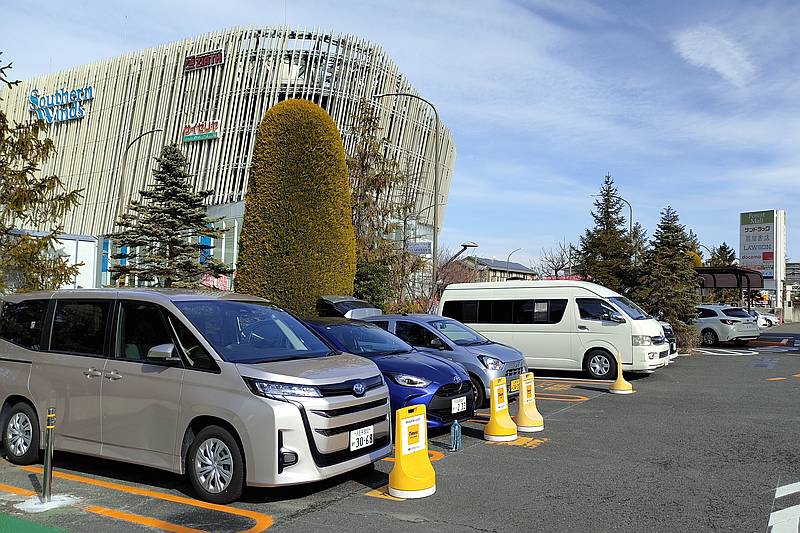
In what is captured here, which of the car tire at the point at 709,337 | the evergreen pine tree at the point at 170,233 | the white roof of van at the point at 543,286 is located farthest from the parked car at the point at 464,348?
the car tire at the point at 709,337

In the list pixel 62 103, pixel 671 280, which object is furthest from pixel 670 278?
pixel 62 103

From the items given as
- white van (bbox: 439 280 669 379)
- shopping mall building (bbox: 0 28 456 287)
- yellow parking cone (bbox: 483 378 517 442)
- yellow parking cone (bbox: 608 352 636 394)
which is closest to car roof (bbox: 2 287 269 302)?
yellow parking cone (bbox: 483 378 517 442)

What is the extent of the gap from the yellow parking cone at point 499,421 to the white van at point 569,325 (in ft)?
23.6

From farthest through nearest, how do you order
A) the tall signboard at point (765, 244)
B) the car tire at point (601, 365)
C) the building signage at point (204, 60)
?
the tall signboard at point (765, 244)
the building signage at point (204, 60)
the car tire at point (601, 365)

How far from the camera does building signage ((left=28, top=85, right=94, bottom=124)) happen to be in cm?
6162

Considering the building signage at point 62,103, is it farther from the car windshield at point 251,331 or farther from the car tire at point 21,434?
the car windshield at point 251,331

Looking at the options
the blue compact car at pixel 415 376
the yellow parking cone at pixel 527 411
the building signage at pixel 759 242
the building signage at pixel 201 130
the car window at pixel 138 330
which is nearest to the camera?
the car window at pixel 138 330

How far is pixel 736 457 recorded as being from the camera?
7.78 m

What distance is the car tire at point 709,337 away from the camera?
2742 cm

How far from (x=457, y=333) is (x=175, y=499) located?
22.9 feet

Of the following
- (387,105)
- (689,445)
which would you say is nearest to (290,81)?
(387,105)

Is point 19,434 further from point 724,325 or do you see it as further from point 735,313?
point 735,313

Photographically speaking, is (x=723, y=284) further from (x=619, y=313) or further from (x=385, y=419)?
(x=385, y=419)

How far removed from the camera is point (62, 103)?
63.0 metres
